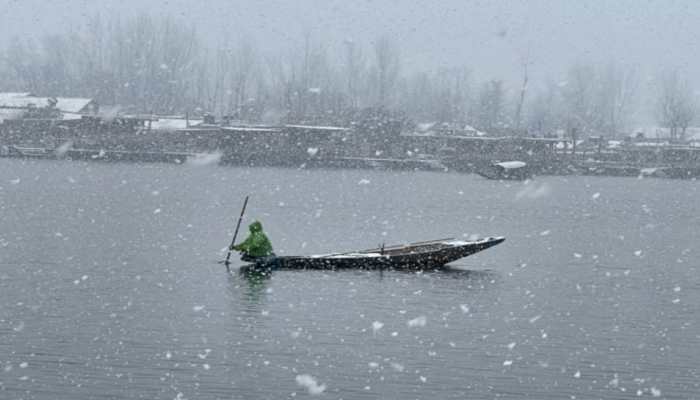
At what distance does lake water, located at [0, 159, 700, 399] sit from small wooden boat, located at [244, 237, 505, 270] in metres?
0.50

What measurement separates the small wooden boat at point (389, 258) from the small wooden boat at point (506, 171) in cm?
12141

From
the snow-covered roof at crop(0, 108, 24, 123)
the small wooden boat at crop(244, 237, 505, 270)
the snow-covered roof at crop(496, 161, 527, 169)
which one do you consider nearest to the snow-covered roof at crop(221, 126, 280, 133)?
the snow-covered roof at crop(0, 108, 24, 123)

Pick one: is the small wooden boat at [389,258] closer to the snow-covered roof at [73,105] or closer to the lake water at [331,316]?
the lake water at [331,316]

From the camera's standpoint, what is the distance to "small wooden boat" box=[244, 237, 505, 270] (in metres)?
39.7

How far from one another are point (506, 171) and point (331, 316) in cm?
13289

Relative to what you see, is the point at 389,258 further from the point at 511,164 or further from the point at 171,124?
the point at 511,164

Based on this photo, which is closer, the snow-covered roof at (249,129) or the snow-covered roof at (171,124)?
the snow-covered roof at (249,129)

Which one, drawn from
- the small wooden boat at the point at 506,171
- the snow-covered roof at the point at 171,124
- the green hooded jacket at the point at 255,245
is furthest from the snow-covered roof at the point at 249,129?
the green hooded jacket at the point at 255,245

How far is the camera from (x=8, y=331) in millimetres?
28547

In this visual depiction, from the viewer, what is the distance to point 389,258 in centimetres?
4116

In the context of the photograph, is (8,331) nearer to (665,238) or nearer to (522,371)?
(522,371)

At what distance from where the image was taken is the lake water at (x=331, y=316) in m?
25.1

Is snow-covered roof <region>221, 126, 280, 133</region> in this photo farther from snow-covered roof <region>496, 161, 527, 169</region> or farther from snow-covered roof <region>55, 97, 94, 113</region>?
snow-covered roof <region>496, 161, 527, 169</region>

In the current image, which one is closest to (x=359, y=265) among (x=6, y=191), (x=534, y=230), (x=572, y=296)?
(x=572, y=296)
